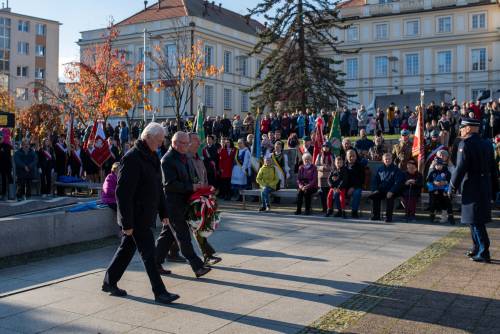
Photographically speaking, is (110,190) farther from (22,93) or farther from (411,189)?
(22,93)

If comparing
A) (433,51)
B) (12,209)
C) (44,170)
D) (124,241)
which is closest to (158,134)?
(124,241)

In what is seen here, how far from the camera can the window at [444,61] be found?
62.0 metres

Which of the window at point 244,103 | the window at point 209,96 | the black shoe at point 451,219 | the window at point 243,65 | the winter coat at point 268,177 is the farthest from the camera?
the window at point 244,103

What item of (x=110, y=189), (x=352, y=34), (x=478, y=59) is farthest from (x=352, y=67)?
(x=110, y=189)

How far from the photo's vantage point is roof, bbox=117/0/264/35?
5709cm

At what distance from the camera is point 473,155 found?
882cm

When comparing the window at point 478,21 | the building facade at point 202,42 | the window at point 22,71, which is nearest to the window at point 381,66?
the window at point 478,21

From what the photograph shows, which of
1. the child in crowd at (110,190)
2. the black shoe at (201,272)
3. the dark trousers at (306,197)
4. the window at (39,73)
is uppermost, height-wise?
the window at (39,73)

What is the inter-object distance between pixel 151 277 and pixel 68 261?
10.2 feet

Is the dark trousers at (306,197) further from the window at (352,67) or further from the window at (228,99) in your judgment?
the window at (352,67)

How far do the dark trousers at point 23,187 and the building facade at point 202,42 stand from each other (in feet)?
106

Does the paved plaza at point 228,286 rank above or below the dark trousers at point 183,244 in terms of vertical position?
below

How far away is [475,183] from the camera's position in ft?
29.0

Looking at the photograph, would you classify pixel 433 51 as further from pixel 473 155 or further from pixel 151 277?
pixel 151 277
